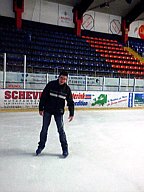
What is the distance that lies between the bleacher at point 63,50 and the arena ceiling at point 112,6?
1.83 m

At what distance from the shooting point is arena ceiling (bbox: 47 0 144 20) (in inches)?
621

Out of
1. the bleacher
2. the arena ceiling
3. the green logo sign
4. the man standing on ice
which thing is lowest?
the green logo sign

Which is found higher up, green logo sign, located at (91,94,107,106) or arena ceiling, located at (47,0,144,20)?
arena ceiling, located at (47,0,144,20)

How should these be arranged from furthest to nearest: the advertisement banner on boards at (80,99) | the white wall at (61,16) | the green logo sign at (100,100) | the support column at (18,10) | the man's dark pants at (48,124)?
the white wall at (61,16)
the support column at (18,10)
the green logo sign at (100,100)
the advertisement banner on boards at (80,99)
the man's dark pants at (48,124)

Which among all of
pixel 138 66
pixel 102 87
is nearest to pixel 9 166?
pixel 102 87

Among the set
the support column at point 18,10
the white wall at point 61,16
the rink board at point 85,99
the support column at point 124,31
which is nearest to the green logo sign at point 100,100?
the rink board at point 85,99

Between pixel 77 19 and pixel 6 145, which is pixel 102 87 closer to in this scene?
pixel 6 145

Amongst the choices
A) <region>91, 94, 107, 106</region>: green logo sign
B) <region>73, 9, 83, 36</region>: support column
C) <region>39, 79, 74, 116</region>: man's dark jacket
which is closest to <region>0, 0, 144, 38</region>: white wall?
<region>73, 9, 83, 36</region>: support column

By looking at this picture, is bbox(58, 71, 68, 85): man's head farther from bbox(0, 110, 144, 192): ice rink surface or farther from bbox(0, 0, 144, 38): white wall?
bbox(0, 0, 144, 38): white wall

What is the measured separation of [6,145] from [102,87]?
6.75 meters

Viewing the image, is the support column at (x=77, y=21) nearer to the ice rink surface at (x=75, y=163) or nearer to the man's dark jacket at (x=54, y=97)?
the ice rink surface at (x=75, y=163)

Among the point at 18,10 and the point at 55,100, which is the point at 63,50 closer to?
the point at 18,10

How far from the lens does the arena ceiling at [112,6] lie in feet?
51.7

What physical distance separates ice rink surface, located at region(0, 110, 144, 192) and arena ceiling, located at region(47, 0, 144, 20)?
12588 millimetres
